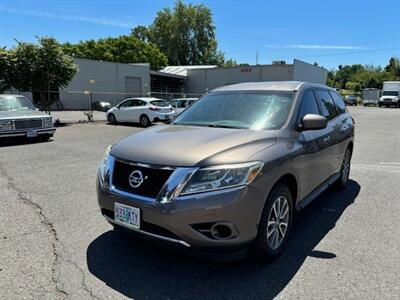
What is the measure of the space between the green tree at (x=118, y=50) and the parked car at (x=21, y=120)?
1747 inches

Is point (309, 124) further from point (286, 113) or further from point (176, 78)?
point (176, 78)

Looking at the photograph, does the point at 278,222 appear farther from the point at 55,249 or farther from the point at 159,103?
the point at 159,103

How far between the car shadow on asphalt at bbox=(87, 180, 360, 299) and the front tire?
14cm

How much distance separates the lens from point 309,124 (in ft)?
13.3

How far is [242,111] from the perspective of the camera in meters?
4.45

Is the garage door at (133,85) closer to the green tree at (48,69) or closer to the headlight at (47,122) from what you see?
the green tree at (48,69)

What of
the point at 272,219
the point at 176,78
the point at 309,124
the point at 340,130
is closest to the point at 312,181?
the point at 309,124

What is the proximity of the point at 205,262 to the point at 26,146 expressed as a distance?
9.22 m

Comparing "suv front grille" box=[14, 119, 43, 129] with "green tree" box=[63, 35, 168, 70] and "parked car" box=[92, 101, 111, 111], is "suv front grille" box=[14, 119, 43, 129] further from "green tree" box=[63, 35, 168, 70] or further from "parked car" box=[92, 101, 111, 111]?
"green tree" box=[63, 35, 168, 70]

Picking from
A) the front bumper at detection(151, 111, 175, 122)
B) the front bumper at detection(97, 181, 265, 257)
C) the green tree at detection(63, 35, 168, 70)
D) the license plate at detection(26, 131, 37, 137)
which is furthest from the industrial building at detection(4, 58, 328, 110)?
the front bumper at detection(97, 181, 265, 257)

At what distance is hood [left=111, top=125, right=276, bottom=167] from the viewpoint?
3205 millimetres

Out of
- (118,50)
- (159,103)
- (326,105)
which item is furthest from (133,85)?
(326,105)

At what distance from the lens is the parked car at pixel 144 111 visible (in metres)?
18.0

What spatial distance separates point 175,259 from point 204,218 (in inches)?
33.8
